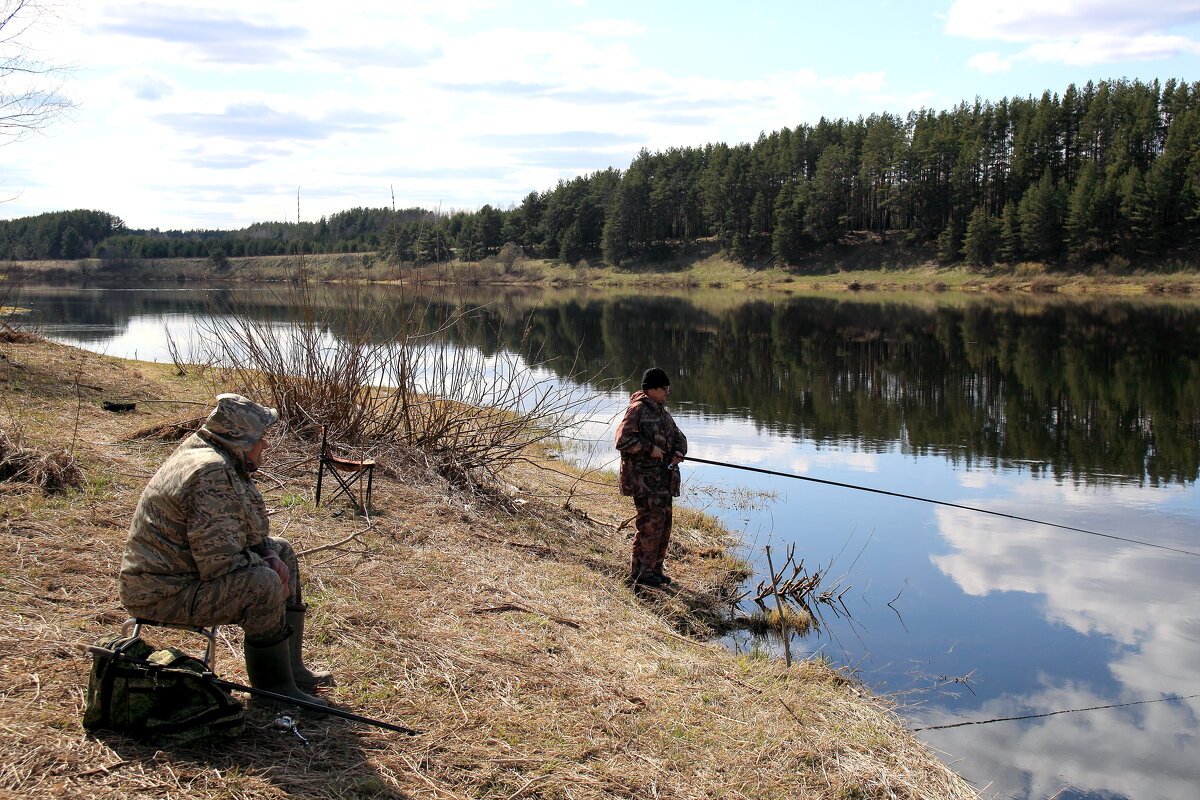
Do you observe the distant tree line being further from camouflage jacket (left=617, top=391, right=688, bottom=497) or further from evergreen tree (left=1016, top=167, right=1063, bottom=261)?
camouflage jacket (left=617, top=391, right=688, bottom=497)

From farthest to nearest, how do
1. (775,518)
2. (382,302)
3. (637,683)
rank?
(775,518), (382,302), (637,683)

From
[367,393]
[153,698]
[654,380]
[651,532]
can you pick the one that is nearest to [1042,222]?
[367,393]

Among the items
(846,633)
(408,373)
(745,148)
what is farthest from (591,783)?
(745,148)

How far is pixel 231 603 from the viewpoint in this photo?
3988mm

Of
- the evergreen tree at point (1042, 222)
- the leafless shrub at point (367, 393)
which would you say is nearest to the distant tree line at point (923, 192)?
the evergreen tree at point (1042, 222)

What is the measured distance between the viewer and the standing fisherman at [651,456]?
798 centimetres

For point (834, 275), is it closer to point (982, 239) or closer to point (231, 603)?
point (982, 239)

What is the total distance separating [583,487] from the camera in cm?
1259

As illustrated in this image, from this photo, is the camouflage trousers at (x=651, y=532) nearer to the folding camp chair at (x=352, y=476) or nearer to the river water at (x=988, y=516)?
the river water at (x=988, y=516)

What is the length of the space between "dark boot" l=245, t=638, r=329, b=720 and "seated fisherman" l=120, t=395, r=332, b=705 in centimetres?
12

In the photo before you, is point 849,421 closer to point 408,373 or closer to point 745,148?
point 408,373

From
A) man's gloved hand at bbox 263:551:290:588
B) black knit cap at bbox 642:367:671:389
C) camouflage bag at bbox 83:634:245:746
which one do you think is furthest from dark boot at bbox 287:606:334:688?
black knit cap at bbox 642:367:671:389

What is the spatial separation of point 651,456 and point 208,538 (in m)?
4.61

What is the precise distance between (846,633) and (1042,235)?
64272 millimetres
